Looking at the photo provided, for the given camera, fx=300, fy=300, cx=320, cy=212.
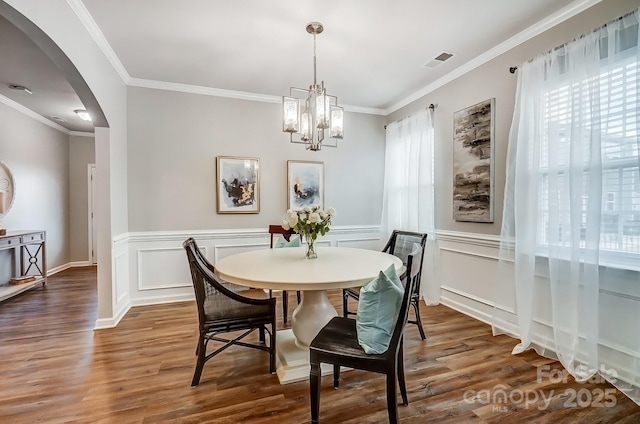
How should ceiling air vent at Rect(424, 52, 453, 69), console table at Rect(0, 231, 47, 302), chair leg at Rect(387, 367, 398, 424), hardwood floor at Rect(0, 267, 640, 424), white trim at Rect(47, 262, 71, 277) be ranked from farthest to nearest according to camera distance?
white trim at Rect(47, 262, 71, 277) < console table at Rect(0, 231, 47, 302) < ceiling air vent at Rect(424, 52, 453, 69) < hardwood floor at Rect(0, 267, 640, 424) < chair leg at Rect(387, 367, 398, 424)

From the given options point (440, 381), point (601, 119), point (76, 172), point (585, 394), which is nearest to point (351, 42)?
point (601, 119)

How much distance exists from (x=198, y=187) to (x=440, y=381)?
11.0ft

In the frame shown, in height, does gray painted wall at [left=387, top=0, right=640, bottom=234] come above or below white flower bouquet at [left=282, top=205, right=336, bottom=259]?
above

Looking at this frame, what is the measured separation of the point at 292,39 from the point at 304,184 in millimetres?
2011

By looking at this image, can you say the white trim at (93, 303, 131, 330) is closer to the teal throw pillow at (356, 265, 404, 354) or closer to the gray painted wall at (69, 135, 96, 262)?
the teal throw pillow at (356, 265, 404, 354)

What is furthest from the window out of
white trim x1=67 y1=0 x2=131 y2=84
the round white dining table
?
white trim x1=67 y1=0 x2=131 y2=84

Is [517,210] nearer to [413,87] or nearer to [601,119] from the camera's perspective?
[601,119]

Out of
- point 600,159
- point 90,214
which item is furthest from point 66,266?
point 600,159

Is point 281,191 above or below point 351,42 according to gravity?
below

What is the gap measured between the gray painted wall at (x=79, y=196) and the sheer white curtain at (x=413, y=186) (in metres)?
5.74

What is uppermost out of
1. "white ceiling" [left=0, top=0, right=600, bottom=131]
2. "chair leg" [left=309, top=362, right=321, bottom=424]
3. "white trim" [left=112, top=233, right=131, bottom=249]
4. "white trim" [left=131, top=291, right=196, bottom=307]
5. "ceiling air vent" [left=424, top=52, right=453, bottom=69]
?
"ceiling air vent" [left=424, top=52, right=453, bottom=69]

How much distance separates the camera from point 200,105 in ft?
12.6

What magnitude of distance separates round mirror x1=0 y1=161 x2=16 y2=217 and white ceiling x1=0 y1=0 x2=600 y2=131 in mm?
1121

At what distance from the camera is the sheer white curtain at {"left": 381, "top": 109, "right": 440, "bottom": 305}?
372 centimetres
